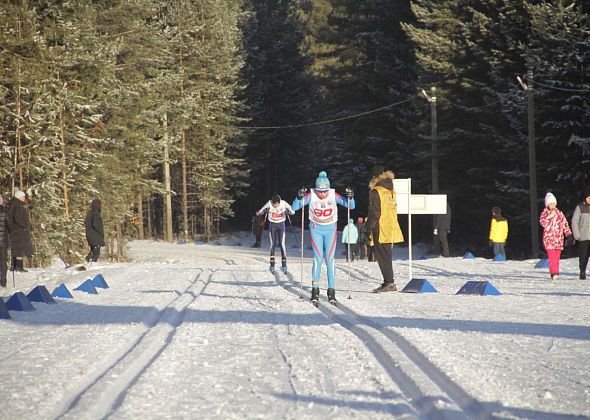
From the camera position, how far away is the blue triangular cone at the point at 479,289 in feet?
48.5

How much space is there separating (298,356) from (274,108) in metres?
56.7

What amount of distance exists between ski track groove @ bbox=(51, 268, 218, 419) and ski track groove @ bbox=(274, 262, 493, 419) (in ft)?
6.56

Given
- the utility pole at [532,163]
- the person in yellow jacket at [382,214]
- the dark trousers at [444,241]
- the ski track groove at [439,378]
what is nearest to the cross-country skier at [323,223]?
the person in yellow jacket at [382,214]

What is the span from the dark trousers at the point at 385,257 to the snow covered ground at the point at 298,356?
1.72 ft

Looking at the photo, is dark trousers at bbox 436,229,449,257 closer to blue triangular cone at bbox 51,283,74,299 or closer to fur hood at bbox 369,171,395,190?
fur hood at bbox 369,171,395,190

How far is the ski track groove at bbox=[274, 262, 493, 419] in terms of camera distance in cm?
566

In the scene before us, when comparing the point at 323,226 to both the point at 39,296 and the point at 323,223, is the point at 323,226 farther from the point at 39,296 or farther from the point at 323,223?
the point at 39,296

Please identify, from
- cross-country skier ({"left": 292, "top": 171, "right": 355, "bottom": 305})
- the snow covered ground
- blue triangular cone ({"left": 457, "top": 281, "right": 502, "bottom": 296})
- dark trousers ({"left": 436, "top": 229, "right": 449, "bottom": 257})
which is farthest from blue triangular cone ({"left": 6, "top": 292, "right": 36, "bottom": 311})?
dark trousers ({"left": 436, "top": 229, "right": 449, "bottom": 257})

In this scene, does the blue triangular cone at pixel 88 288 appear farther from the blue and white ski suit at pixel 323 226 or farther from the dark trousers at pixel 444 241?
the dark trousers at pixel 444 241

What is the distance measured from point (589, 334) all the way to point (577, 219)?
347 inches

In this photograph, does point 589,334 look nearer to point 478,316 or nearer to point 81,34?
point 478,316

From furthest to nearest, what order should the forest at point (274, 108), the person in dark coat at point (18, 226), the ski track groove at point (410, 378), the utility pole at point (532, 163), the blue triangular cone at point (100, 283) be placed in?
the utility pole at point (532, 163) < the forest at point (274, 108) < the person in dark coat at point (18, 226) < the blue triangular cone at point (100, 283) < the ski track groove at point (410, 378)

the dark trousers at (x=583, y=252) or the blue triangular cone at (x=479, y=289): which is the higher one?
the dark trousers at (x=583, y=252)

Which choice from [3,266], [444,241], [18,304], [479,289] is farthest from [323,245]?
[444,241]
